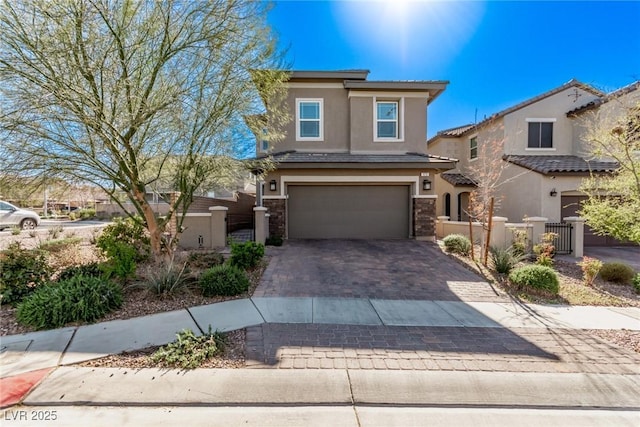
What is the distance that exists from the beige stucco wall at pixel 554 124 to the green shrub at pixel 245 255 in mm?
13812

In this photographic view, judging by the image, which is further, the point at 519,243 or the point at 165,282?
the point at 519,243

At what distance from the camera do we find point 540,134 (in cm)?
1457

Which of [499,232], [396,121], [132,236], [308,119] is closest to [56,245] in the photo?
[132,236]

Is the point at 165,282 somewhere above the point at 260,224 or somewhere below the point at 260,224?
below

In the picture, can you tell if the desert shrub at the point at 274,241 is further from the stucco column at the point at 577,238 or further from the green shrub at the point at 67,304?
the stucco column at the point at 577,238

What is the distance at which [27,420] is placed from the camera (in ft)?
9.04

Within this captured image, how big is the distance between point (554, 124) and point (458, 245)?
1037 cm

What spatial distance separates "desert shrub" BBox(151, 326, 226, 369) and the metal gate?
37.9 feet

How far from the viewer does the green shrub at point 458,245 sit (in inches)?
381

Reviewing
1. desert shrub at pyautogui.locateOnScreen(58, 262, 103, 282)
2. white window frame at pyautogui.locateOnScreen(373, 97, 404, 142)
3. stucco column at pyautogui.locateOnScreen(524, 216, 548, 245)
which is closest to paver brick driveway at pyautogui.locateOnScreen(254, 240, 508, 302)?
stucco column at pyautogui.locateOnScreen(524, 216, 548, 245)

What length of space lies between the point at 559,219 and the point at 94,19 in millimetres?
16764

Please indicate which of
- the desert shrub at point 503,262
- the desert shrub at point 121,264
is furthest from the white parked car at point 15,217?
the desert shrub at point 503,262

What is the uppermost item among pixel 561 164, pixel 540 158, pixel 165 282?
pixel 540 158

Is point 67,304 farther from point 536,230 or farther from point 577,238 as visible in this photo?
point 577,238
